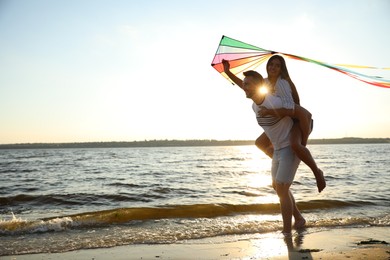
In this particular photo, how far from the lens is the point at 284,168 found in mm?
5148

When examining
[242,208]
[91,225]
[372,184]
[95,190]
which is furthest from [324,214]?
[95,190]

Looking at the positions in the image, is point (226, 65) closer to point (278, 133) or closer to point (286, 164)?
point (278, 133)

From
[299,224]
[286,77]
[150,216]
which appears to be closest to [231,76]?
[286,77]

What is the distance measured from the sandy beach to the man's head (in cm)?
209

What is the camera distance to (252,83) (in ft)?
16.3

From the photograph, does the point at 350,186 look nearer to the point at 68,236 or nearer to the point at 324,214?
the point at 324,214

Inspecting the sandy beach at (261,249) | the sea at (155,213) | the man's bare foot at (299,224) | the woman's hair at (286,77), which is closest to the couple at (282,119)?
the woman's hair at (286,77)

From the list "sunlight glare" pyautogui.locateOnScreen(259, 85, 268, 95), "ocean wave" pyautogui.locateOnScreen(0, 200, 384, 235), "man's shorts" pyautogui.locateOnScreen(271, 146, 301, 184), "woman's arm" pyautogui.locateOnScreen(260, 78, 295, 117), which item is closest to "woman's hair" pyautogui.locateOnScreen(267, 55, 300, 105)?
"woman's arm" pyautogui.locateOnScreen(260, 78, 295, 117)

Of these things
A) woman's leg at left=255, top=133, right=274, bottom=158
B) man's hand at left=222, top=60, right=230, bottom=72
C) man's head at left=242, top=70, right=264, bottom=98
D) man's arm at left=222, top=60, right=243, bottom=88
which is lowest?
woman's leg at left=255, top=133, right=274, bottom=158

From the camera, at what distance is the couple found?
4.89 meters

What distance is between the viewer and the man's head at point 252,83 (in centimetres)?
496

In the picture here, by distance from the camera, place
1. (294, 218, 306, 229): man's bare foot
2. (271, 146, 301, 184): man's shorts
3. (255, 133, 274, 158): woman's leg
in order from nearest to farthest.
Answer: (271, 146, 301, 184): man's shorts → (255, 133, 274, 158): woman's leg → (294, 218, 306, 229): man's bare foot

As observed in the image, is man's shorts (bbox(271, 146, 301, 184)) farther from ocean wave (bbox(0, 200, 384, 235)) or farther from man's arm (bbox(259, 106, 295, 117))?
ocean wave (bbox(0, 200, 384, 235))

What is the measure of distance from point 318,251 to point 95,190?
11.1 m
